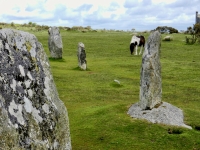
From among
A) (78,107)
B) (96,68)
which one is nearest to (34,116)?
(78,107)

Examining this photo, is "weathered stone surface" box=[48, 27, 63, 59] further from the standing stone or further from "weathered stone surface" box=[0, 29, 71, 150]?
"weathered stone surface" box=[0, 29, 71, 150]

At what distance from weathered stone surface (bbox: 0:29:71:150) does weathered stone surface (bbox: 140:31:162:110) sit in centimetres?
850

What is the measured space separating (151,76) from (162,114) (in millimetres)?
1798

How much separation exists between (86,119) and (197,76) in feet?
46.5

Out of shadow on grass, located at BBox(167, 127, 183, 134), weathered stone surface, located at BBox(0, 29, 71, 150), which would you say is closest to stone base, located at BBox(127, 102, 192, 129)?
shadow on grass, located at BBox(167, 127, 183, 134)

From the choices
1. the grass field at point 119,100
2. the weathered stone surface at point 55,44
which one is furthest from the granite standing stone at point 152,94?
the weathered stone surface at point 55,44

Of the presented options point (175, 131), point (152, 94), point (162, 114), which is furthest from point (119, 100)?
point (175, 131)

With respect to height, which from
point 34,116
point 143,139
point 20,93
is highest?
point 20,93

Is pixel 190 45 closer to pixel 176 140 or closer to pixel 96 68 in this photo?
pixel 96 68

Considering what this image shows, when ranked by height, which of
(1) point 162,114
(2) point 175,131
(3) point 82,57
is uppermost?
(3) point 82,57

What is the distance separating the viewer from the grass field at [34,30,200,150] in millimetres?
12758

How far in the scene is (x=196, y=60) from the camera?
113 ft

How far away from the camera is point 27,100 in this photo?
18.4 ft

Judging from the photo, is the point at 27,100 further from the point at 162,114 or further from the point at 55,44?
the point at 55,44
